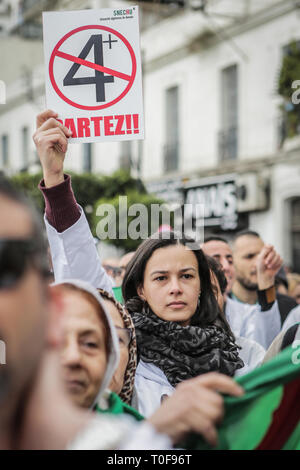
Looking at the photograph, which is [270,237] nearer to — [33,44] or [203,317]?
[203,317]

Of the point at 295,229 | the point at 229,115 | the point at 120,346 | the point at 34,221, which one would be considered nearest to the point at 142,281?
the point at 120,346

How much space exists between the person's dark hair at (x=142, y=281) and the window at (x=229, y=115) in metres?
15.1

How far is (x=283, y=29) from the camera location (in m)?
16.4

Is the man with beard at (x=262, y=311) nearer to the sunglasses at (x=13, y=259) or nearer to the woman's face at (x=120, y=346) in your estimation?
the woman's face at (x=120, y=346)

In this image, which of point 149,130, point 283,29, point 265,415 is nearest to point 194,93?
point 149,130

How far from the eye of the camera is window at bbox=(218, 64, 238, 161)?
18.1m

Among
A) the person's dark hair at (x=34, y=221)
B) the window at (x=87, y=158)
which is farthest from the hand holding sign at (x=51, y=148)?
the window at (x=87, y=158)

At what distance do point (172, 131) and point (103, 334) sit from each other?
62.9ft

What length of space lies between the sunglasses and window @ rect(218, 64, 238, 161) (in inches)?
674

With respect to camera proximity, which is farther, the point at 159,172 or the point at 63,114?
the point at 159,172

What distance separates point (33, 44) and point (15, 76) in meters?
1.54

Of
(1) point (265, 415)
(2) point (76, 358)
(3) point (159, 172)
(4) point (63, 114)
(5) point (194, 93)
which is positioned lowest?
(1) point (265, 415)

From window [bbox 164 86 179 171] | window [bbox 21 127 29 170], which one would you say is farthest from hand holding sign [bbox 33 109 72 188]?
window [bbox 21 127 29 170]

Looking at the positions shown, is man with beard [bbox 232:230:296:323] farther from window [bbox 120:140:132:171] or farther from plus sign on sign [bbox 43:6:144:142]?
window [bbox 120:140:132:171]
